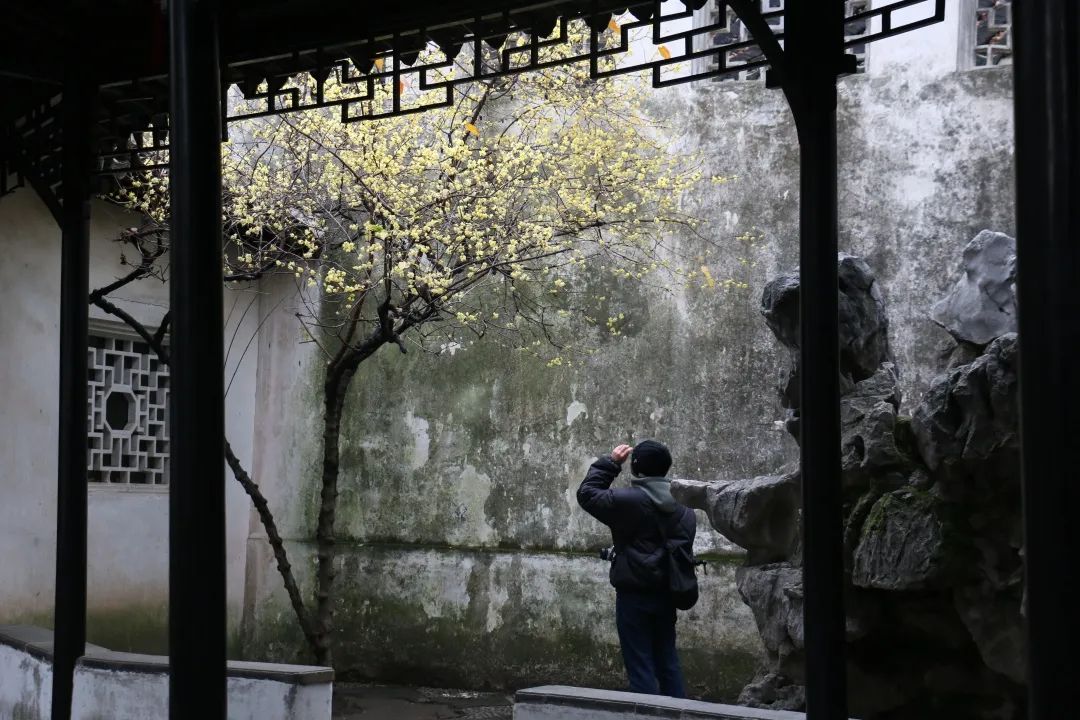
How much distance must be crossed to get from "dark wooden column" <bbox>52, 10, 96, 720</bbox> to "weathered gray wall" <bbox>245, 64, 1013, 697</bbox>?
4704 mm

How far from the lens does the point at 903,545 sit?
18.4ft

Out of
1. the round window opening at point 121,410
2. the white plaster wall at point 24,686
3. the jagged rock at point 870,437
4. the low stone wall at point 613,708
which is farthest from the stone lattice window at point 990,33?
the white plaster wall at point 24,686

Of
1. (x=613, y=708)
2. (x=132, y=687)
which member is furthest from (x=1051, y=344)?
(x=132, y=687)

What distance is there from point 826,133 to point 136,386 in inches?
262

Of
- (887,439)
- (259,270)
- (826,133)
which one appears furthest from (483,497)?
(826,133)

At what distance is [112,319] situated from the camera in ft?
29.6

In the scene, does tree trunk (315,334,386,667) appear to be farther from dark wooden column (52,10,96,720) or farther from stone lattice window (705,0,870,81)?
stone lattice window (705,0,870,81)

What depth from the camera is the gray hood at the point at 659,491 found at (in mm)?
6480

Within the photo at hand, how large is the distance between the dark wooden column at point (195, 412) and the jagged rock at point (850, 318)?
3.41m

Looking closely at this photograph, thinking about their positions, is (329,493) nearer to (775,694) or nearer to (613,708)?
(775,694)

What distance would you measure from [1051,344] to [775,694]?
4.71m

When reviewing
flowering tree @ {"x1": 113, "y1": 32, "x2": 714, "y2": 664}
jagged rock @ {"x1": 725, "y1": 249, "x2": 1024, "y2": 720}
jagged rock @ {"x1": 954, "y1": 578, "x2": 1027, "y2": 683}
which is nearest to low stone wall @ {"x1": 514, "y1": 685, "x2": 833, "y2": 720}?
jagged rock @ {"x1": 725, "y1": 249, "x2": 1024, "y2": 720}

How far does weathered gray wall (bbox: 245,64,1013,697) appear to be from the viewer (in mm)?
9180

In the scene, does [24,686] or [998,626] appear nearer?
[998,626]
